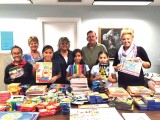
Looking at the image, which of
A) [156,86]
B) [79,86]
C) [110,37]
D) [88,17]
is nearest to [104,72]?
[79,86]

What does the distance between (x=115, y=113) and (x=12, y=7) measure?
4.09 m

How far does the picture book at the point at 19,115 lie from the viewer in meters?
1.47

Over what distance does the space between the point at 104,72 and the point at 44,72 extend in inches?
29.1

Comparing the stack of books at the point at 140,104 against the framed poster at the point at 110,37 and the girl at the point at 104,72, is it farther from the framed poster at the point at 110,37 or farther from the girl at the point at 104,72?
the framed poster at the point at 110,37

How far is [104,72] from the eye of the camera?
2480 mm

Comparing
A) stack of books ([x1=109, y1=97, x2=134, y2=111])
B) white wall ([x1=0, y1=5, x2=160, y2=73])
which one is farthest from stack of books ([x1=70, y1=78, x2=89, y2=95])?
white wall ([x1=0, y1=5, x2=160, y2=73])

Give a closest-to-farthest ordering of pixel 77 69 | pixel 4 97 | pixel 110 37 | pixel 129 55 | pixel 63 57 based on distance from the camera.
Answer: pixel 4 97
pixel 129 55
pixel 77 69
pixel 63 57
pixel 110 37

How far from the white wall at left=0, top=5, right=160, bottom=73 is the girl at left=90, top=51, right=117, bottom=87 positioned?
2.33 meters

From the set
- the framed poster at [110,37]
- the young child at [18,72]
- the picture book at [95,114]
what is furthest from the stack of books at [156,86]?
the framed poster at [110,37]

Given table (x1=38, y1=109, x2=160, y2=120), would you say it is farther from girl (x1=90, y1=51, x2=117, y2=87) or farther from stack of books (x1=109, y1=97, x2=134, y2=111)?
girl (x1=90, y1=51, x2=117, y2=87)

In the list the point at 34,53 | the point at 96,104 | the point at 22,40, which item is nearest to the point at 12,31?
the point at 22,40

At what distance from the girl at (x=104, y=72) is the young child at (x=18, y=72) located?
800 millimetres

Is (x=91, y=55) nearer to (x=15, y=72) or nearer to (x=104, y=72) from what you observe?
(x=104, y=72)

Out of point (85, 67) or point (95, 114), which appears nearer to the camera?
point (95, 114)
